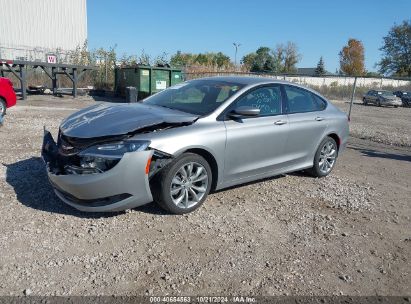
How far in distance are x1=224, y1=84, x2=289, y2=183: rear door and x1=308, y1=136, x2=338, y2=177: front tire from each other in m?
0.93

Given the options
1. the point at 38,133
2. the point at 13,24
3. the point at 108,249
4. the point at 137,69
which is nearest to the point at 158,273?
the point at 108,249

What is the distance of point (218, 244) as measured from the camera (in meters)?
3.64

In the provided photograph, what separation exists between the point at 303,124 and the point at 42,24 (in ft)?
126

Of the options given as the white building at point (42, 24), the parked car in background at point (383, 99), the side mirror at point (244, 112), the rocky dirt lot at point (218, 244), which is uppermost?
the white building at point (42, 24)

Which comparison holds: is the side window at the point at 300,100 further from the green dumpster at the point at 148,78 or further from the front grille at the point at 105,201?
the green dumpster at the point at 148,78

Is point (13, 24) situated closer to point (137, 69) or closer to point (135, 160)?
point (137, 69)

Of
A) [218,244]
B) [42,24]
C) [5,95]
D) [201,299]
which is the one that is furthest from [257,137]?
[42,24]

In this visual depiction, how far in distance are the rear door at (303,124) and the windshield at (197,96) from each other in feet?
3.31

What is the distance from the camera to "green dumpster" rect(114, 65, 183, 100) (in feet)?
52.8

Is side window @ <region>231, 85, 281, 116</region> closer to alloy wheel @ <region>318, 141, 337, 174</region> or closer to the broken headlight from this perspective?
alloy wheel @ <region>318, 141, 337, 174</region>

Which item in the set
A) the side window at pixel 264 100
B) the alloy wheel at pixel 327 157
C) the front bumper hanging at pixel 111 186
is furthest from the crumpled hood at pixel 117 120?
the alloy wheel at pixel 327 157

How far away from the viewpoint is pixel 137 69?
52.7 ft

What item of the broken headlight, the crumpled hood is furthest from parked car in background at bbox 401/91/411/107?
the broken headlight

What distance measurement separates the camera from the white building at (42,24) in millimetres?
34781
